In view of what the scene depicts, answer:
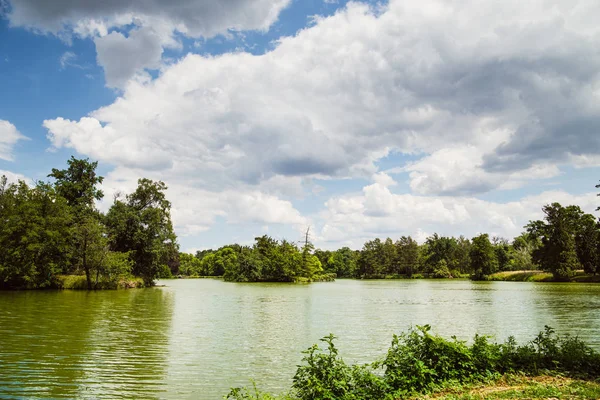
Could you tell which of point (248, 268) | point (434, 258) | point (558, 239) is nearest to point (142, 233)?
point (248, 268)

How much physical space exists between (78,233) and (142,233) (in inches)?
554

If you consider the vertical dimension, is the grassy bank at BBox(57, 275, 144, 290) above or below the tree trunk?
below

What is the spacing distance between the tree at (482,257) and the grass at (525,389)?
10961 cm

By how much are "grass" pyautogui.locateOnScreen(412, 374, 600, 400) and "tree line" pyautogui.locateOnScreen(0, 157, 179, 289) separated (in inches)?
2127

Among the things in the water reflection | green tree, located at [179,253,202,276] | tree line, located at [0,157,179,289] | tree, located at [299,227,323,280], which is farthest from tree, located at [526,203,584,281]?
green tree, located at [179,253,202,276]

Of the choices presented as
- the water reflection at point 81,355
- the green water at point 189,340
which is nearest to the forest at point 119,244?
the green water at point 189,340

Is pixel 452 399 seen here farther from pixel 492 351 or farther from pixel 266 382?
pixel 266 382

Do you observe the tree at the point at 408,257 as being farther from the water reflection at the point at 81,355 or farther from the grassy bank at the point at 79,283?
the water reflection at the point at 81,355

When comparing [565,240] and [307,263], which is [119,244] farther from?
[565,240]

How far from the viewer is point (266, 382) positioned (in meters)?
12.4

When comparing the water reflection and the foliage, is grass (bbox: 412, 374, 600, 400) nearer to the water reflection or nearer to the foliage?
the water reflection

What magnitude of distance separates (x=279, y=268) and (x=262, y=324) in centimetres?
7433

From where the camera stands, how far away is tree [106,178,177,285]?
68938mm

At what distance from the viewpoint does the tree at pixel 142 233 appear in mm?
68938
